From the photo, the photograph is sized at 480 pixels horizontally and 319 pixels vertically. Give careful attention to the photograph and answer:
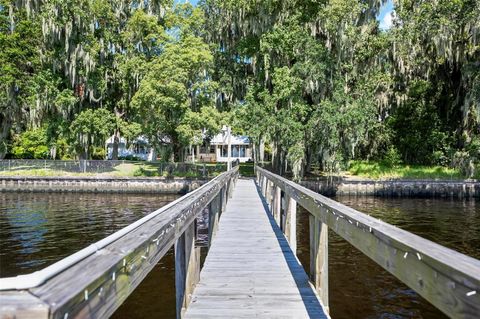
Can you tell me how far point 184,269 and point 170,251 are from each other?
29.3ft

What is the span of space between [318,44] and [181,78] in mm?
9586

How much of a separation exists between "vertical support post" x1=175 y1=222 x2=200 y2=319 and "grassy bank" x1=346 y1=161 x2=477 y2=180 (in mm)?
27754

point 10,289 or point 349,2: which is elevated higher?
point 349,2

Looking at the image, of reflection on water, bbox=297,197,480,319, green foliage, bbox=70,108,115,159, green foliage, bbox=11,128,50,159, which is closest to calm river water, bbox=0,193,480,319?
reflection on water, bbox=297,197,480,319

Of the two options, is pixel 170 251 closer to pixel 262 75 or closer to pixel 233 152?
pixel 262 75

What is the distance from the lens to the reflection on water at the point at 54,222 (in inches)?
442

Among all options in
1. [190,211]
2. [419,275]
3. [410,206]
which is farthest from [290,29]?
[419,275]

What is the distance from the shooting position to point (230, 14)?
1214 inches

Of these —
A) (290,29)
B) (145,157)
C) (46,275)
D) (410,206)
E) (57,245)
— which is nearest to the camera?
(46,275)

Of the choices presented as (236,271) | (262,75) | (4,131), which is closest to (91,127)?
(4,131)

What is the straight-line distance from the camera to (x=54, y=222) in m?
16.7

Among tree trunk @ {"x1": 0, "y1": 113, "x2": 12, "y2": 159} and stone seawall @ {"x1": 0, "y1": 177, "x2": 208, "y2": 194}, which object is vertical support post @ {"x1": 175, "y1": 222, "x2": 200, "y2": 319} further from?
tree trunk @ {"x1": 0, "y1": 113, "x2": 12, "y2": 159}

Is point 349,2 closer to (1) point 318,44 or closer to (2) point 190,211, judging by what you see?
(1) point 318,44

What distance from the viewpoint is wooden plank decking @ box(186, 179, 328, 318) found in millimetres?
3811
